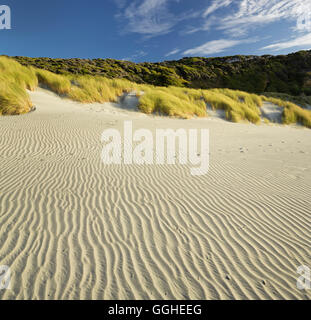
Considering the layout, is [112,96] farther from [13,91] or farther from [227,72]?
[227,72]

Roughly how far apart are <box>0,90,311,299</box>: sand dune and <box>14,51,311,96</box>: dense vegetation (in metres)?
26.6

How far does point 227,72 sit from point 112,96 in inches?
1232

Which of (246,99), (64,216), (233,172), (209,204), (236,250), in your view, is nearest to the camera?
(236,250)

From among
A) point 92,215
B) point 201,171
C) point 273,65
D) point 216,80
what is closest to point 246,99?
point 201,171

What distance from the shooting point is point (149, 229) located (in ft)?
8.57

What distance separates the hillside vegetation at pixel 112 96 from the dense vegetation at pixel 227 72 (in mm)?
15836

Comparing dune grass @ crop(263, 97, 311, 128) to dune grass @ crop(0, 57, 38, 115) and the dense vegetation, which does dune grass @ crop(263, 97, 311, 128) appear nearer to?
dune grass @ crop(0, 57, 38, 115)

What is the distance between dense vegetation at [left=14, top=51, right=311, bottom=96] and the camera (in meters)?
29.6

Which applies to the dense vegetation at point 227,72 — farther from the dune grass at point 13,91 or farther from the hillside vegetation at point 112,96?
the dune grass at point 13,91

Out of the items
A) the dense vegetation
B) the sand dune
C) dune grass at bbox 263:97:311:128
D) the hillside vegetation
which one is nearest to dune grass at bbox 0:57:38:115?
the hillside vegetation

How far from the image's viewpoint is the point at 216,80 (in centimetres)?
3456

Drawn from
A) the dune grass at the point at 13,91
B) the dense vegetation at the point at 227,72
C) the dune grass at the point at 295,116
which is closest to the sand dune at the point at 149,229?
the dune grass at the point at 13,91
